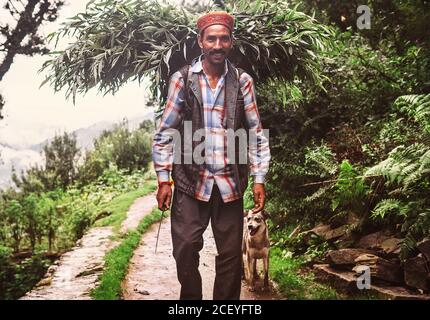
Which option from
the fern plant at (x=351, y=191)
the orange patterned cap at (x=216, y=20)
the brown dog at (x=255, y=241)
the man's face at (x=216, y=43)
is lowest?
the brown dog at (x=255, y=241)

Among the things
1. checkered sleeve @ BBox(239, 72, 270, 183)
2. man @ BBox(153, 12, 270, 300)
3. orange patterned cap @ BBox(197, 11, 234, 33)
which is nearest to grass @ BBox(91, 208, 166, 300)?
man @ BBox(153, 12, 270, 300)

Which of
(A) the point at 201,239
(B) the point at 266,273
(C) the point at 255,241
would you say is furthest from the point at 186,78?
(B) the point at 266,273

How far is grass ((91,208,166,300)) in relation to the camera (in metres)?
3.70

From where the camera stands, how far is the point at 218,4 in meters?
4.14

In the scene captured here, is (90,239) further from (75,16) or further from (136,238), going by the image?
(75,16)

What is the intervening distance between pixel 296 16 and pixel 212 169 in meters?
1.60

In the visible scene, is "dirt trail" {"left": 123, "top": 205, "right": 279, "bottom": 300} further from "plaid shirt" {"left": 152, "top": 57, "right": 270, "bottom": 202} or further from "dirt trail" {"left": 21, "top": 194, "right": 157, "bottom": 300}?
"plaid shirt" {"left": 152, "top": 57, "right": 270, "bottom": 202}

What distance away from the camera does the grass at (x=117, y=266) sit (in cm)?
370

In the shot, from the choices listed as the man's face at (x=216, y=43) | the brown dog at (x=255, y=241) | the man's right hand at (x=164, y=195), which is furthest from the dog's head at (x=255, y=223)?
the man's face at (x=216, y=43)

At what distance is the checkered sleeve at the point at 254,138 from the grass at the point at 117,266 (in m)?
1.58

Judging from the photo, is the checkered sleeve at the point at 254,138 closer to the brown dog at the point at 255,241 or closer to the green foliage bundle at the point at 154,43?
the green foliage bundle at the point at 154,43

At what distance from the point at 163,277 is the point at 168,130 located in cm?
151

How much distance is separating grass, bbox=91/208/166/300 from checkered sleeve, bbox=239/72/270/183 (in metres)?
1.58
